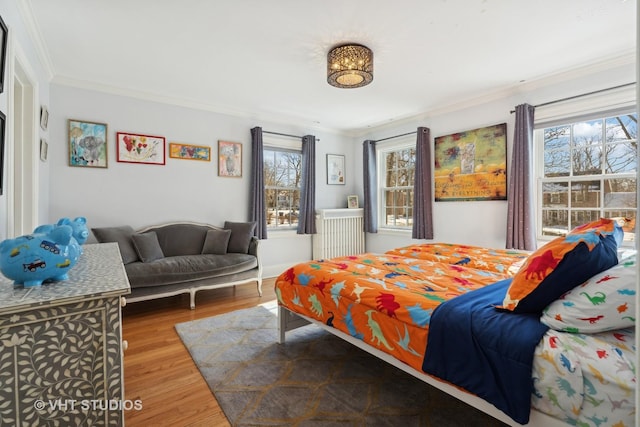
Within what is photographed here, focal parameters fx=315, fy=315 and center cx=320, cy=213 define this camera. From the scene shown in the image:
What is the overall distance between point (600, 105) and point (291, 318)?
350cm

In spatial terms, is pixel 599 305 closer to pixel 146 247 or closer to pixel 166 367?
pixel 166 367

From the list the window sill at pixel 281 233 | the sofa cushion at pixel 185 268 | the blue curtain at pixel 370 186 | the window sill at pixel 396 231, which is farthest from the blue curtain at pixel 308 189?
the sofa cushion at pixel 185 268

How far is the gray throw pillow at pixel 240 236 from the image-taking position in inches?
158

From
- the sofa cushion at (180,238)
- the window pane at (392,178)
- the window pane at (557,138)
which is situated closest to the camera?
the window pane at (557,138)

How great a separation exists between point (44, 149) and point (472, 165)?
4.64 metres

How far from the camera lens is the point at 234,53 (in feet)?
9.19

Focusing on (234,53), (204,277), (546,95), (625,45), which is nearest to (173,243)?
(204,277)

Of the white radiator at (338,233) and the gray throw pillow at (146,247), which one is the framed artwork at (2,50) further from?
the white radiator at (338,233)

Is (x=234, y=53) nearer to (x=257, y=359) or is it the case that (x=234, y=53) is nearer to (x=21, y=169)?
(x=21, y=169)

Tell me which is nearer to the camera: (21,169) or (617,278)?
(617,278)

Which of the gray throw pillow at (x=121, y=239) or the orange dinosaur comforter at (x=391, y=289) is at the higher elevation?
the gray throw pillow at (x=121, y=239)

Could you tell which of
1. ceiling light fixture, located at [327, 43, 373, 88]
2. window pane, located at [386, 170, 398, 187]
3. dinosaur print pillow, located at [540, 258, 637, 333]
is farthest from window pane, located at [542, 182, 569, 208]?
dinosaur print pillow, located at [540, 258, 637, 333]

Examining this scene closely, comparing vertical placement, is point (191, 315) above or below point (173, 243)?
below

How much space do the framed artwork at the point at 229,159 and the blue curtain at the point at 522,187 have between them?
3.47 meters
